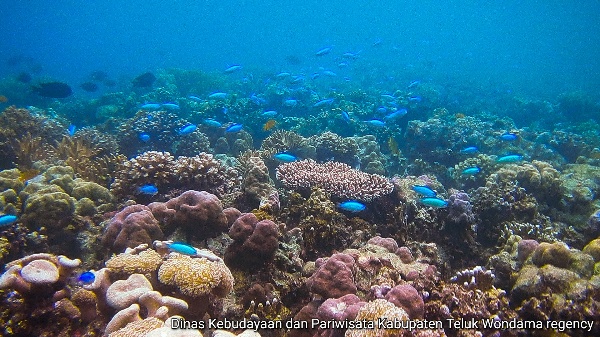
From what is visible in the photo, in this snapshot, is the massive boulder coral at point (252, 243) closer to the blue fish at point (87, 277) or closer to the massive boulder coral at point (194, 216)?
the massive boulder coral at point (194, 216)

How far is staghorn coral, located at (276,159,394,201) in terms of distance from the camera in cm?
694

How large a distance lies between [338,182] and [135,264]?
4314mm

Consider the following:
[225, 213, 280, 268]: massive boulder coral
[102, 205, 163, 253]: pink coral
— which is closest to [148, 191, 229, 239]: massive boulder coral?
[102, 205, 163, 253]: pink coral

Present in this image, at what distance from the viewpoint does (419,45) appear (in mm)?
104125

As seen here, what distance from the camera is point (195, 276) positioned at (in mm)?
3670

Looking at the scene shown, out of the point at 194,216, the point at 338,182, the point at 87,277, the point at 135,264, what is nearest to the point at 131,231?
the point at 194,216

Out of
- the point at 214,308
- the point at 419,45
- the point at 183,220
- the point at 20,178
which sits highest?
the point at 419,45

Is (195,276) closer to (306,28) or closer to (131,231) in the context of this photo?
(131,231)

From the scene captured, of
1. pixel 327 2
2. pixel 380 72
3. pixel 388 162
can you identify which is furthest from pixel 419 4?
pixel 388 162

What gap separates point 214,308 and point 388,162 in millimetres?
9863

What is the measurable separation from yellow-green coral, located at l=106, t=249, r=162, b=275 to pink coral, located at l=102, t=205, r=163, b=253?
0.85 meters

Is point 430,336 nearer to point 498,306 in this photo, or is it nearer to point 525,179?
point 498,306

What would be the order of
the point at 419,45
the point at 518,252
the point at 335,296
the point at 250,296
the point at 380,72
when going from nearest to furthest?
the point at 335,296 → the point at 250,296 → the point at 518,252 → the point at 380,72 → the point at 419,45

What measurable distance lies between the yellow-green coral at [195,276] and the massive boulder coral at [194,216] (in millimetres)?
1373
